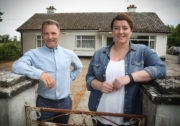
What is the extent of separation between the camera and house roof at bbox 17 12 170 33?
51.6 ft

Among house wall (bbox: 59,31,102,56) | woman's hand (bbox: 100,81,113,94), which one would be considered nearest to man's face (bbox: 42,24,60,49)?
woman's hand (bbox: 100,81,113,94)

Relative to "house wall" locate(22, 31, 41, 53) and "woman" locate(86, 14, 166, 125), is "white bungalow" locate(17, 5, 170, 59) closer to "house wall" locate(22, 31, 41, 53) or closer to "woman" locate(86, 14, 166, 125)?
"house wall" locate(22, 31, 41, 53)

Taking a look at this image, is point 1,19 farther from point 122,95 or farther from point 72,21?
point 122,95

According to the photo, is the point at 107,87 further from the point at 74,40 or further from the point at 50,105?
the point at 74,40

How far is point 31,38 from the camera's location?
57.1 ft

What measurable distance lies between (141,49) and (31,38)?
59.0ft

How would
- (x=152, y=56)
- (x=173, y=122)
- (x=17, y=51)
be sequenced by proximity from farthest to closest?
(x=17, y=51), (x=152, y=56), (x=173, y=122)

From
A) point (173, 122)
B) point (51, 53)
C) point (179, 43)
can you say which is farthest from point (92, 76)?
point (179, 43)

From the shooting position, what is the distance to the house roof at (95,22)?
1573 centimetres

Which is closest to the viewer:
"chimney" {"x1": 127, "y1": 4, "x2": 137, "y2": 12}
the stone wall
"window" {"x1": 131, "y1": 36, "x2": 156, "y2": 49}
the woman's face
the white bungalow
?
the stone wall

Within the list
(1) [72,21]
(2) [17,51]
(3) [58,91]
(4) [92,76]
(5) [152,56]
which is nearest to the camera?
(5) [152,56]

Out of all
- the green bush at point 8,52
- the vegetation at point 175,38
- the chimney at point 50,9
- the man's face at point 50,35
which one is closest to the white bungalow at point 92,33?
the green bush at point 8,52

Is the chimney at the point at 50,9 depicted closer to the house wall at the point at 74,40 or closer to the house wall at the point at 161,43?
the house wall at the point at 74,40

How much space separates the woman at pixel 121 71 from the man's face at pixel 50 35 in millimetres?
749
